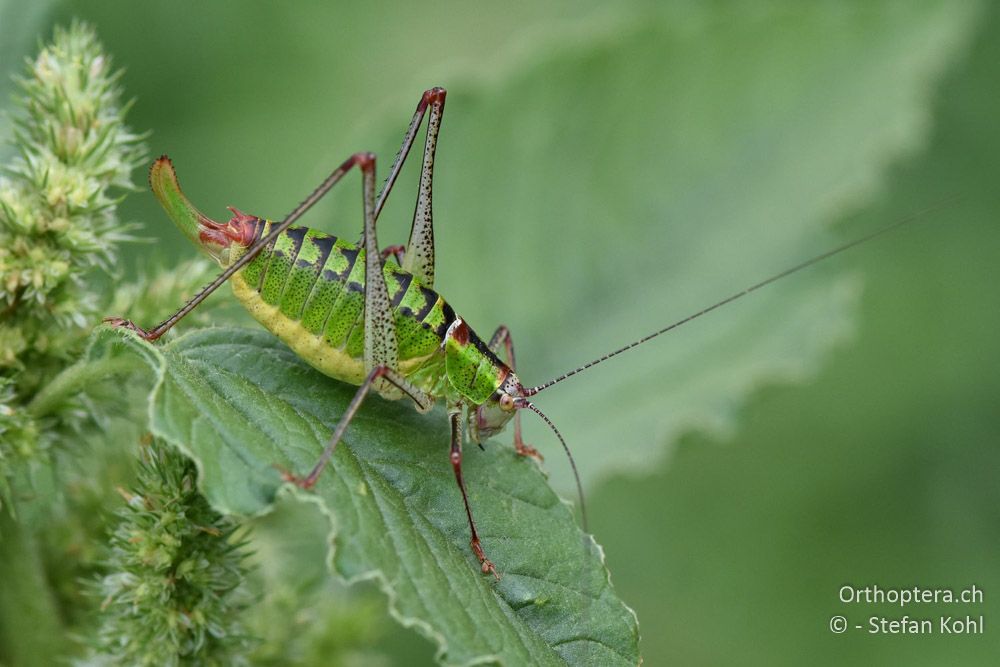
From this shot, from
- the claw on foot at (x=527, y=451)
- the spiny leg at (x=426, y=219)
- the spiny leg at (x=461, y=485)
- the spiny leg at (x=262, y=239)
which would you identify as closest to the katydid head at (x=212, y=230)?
the spiny leg at (x=262, y=239)

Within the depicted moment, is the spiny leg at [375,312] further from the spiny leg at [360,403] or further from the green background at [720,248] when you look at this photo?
the green background at [720,248]

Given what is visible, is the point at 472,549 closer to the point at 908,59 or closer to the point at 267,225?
the point at 267,225

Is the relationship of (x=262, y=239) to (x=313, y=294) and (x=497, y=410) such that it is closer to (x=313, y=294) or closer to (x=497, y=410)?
(x=313, y=294)

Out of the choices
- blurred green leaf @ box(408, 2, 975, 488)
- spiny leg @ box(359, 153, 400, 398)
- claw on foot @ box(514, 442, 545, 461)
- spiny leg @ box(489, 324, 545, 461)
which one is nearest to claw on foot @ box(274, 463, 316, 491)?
spiny leg @ box(359, 153, 400, 398)

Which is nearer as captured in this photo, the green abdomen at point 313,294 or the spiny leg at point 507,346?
the green abdomen at point 313,294

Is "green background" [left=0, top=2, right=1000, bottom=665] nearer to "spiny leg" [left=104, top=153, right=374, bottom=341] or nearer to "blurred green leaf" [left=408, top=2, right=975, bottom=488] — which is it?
"blurred green leaf" [left=408, top=2, right=975, bottom=488]

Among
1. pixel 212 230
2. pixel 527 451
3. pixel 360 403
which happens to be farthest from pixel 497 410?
pixel 212 230
